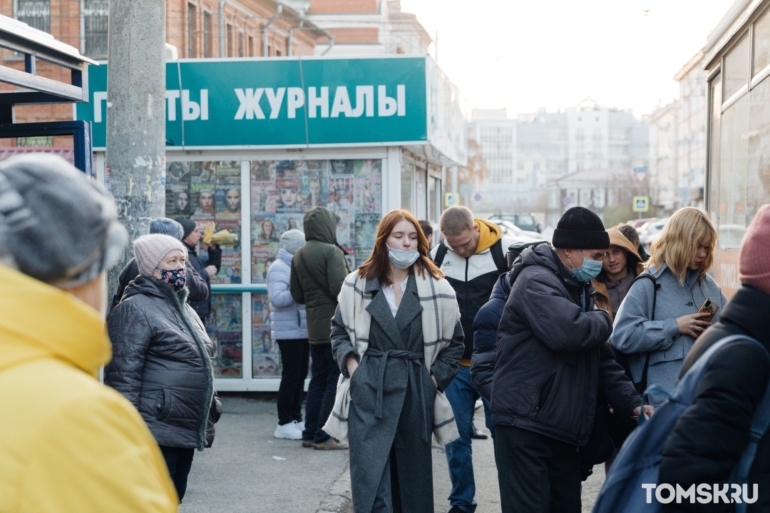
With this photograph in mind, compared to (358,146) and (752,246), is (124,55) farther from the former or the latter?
(752,246)

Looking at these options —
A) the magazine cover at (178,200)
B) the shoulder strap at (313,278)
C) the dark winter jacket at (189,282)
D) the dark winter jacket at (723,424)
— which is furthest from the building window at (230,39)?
the dark winter jacket at (723,424)

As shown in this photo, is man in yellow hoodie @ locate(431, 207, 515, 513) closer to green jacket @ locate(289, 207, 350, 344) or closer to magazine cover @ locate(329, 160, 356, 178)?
green jacket @ locate(289, 207, 350, 344)

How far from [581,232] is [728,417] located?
1992 mm

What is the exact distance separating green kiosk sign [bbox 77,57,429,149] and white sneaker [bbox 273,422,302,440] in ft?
9.37

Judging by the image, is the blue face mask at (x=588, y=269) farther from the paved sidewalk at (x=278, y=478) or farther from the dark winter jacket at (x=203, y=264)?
the dark winter jacket at (x=203, y=264)

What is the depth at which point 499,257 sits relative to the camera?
6.59 meters

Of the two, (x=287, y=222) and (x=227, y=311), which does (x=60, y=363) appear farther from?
(x=227, y=311)

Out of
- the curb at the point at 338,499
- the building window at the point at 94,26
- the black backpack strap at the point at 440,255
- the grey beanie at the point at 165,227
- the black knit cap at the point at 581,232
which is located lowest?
the curb at the point at 338,499

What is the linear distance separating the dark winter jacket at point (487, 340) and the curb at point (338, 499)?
158cm

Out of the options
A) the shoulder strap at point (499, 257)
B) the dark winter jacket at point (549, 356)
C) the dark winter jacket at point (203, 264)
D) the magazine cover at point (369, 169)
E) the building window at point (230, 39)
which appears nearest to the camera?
the dark winter jacket at point (549, 356)

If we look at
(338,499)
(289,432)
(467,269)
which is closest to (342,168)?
(289,432)

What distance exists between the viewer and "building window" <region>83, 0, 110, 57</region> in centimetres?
2784

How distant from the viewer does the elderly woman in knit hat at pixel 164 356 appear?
4.48 metres

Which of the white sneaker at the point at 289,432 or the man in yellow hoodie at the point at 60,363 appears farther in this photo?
the white sneaker at the point at 289,432
